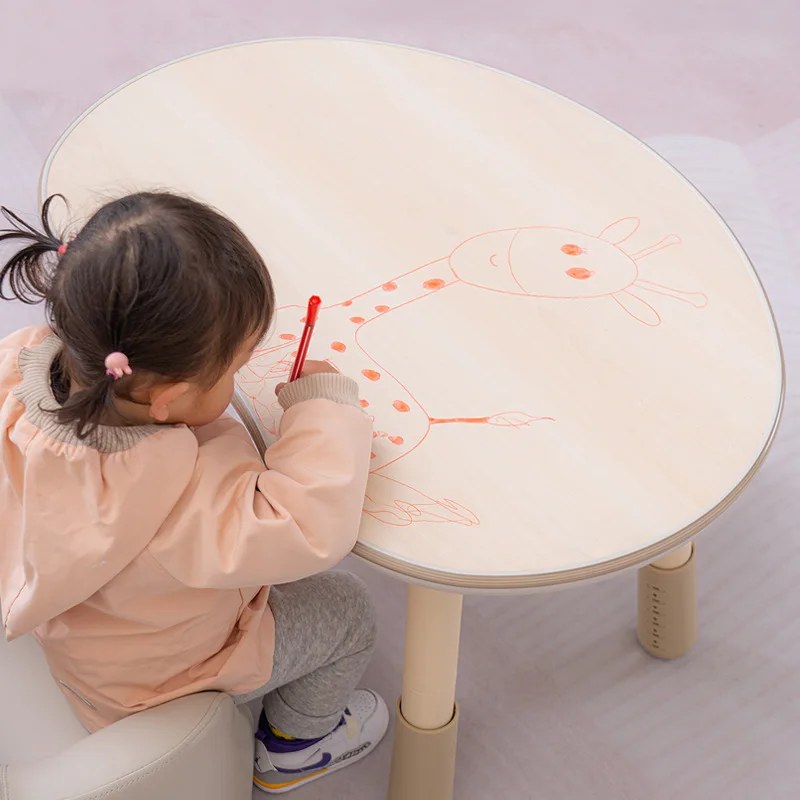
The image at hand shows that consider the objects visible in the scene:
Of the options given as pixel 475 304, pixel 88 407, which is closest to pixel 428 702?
pixel 475 304

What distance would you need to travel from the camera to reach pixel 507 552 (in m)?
0.96

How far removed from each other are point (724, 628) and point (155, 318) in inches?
42.3

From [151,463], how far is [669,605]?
0.85m

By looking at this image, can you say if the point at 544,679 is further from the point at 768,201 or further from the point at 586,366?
the point at 768,201

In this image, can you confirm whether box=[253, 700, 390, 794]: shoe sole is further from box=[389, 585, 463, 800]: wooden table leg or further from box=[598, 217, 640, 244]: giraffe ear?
box=[598, 217, 640, 244]: giraffe ear

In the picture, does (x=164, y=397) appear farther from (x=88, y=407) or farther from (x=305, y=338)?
(x=305, y=338)

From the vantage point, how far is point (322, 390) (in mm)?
1019

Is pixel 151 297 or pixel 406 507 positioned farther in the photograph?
pixel 406 507

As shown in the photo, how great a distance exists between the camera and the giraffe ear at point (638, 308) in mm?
1168

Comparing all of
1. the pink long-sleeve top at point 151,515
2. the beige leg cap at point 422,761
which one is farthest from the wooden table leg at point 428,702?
the pink long-sleeve top at point 151,515

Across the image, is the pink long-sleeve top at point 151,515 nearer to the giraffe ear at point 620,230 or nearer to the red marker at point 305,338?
the red marker at point 305,338

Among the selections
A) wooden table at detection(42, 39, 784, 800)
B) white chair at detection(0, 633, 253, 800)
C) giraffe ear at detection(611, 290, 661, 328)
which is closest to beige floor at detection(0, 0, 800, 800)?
wooden table at detection(42, 39, 784, 800)

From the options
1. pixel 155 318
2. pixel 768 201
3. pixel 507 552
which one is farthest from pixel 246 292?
pixel 768 201

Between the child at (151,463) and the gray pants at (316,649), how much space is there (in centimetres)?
11
